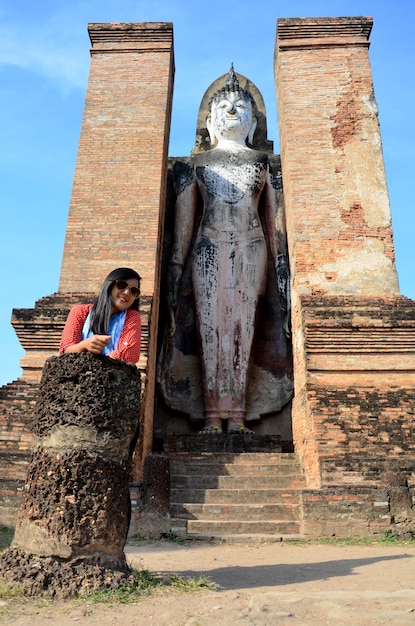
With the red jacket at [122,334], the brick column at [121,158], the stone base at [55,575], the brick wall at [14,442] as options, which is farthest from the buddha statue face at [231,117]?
the stone base at [55,575]

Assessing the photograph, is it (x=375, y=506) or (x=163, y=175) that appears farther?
(x=163, y=175)

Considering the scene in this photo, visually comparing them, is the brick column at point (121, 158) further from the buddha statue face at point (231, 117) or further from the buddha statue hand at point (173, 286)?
the buddha statue hand at point (173, 286)

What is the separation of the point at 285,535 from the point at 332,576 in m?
2.08

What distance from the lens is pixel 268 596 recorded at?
10.6ft

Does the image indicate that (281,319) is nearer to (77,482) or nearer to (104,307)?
(104,307)

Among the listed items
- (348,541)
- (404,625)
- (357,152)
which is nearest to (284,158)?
(357,152)

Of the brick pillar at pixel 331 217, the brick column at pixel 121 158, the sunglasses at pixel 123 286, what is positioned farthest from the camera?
the brick column at pixel 121 158

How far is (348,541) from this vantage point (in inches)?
224

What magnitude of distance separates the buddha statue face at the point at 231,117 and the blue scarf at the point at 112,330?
7.28 m

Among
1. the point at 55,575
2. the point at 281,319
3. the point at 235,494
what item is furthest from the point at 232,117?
the point at 55,575

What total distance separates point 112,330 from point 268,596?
1.81 metres

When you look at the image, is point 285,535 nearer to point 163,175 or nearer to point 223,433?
point 223,433

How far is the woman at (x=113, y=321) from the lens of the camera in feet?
12.0

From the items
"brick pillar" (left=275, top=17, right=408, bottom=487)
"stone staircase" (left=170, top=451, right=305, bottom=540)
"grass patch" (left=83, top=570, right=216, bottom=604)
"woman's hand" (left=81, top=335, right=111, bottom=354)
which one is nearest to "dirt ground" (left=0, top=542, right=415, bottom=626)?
"grass patch" (left=83, top=570, right=216, bottom=604)
